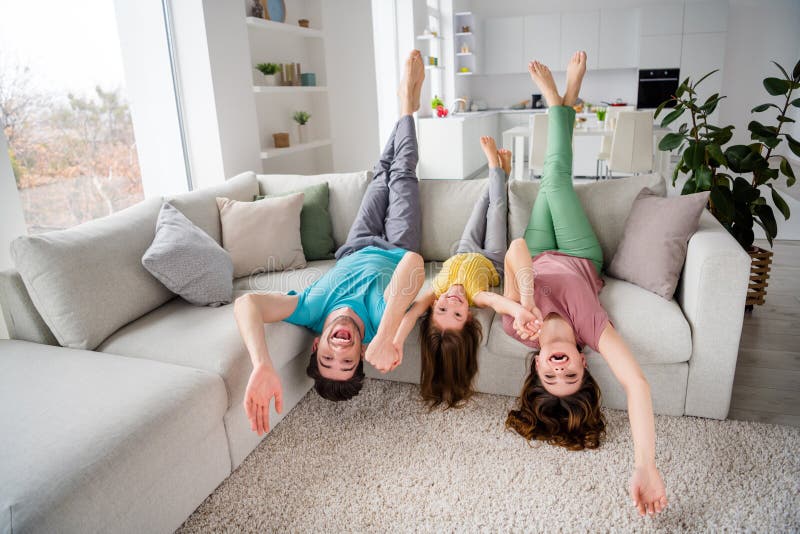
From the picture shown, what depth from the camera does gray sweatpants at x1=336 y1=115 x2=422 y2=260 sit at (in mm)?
2723

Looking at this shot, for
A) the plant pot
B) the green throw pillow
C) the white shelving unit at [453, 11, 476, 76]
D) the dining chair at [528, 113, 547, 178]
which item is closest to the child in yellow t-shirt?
the green throw pillow

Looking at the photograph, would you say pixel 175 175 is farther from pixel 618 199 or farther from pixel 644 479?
pixel 644 479

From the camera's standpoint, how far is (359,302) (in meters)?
2.18

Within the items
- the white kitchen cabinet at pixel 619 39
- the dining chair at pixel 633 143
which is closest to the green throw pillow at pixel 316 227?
the dining chair at pixel 633 143

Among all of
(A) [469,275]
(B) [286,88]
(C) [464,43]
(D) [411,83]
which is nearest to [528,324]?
(A) [469,275]

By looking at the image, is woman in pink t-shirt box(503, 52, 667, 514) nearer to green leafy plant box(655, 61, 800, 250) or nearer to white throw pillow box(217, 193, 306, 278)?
green leafy plant box(655, 61, 800, 250)

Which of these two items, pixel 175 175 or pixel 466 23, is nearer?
pixel 175 175

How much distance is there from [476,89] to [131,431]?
27.8 feet

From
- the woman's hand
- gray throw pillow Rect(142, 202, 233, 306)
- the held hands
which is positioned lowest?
the woman's hand

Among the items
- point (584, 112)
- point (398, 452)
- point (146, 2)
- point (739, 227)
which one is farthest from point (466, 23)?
point (398, 452)

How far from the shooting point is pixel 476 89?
9055 millimetres

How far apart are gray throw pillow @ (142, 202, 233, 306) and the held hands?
117 cm

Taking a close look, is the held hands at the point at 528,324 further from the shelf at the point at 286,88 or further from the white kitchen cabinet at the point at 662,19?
the white kitchen cabinet at the point at 662,19

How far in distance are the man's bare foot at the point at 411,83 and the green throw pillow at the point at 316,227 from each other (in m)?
0.68
